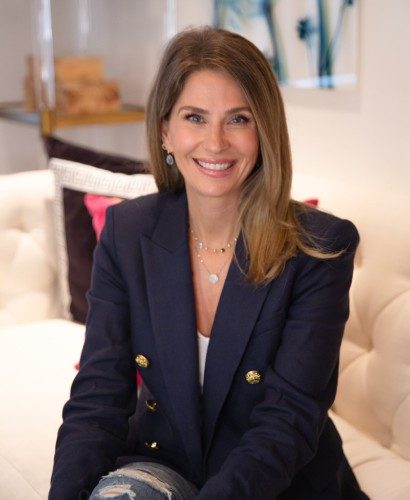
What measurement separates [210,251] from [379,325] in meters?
0.42

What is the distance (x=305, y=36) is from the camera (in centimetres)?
222

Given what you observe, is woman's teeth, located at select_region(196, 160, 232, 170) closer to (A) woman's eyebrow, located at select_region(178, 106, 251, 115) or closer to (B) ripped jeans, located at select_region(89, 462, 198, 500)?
(A) woman's eyebrow, located at select_region(178, 106, 251, 115)

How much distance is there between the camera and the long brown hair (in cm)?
147

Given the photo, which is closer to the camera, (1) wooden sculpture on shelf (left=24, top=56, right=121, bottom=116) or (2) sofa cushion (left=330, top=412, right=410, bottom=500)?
(2) sofa cushion (left=330, top=412, right=410, bottom=500)

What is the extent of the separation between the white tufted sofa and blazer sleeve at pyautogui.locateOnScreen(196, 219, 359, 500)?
25cm

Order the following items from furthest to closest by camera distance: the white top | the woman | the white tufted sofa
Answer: the white tufted sofa, the white top, the woman

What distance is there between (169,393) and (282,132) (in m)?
0.53

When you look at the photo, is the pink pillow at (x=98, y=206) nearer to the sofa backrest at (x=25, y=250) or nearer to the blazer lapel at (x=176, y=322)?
the sofa backrest at (x=25, y=250)

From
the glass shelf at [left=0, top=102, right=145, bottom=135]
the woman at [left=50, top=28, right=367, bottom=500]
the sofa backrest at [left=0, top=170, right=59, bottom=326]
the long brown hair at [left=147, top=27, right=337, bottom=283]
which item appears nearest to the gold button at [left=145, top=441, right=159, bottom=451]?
the woman at [left=50, top=28, right=367, bottom=500]

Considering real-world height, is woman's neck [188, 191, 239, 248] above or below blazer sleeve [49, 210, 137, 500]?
above

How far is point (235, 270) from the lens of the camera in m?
1.53

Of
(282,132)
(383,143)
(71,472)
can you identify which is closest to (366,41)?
(383,143)

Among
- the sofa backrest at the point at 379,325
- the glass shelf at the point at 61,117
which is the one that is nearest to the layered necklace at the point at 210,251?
the sofa backrest at the point at 379,325

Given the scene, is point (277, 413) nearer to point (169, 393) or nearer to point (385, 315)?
point (169, 393)
